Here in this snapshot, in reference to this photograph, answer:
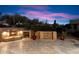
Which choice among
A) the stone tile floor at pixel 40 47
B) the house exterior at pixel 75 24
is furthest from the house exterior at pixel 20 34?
the house exterior at pixel 75 24

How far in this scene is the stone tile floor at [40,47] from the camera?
8.04 ft

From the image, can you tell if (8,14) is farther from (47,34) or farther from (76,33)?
(76,33)

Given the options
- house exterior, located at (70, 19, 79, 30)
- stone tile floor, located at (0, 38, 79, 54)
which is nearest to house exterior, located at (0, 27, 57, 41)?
stone tile floor, located at (0, 38, 79, 54)

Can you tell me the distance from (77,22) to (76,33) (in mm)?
169

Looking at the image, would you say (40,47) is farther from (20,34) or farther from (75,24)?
(75,24)

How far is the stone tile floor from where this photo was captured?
96.4 inches

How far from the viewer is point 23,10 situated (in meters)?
2.47

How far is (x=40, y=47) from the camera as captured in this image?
2475 mm

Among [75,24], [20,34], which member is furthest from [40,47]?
[75,24]

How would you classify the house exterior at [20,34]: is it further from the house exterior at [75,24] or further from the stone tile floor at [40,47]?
the house exterior at [75,24]

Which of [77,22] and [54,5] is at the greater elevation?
[54,5]

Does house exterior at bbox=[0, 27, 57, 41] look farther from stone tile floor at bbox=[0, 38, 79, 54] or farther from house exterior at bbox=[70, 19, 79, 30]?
house exterior at bbox=[70, 19, 79, 30]
